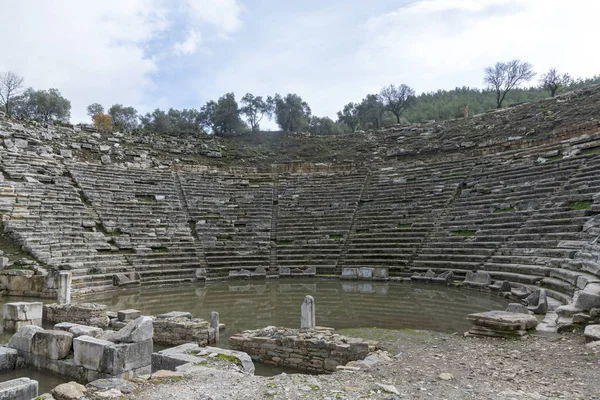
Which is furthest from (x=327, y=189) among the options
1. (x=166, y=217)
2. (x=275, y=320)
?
(x=275, y=320)

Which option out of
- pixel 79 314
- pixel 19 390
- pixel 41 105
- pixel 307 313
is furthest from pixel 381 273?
pixel 41 105

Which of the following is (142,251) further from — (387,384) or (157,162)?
(387,384)

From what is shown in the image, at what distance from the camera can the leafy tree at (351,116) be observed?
1789 inches

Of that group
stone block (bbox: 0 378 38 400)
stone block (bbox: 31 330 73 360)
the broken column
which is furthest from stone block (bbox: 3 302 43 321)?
stone block (bbox: 0 378 38 400)

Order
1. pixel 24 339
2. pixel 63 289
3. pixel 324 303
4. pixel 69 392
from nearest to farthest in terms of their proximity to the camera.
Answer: pixel 69 392, pixel 24 339, pixel 63 289, pixel 324 303

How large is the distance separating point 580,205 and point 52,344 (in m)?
15.3

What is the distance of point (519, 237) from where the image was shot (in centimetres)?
1450

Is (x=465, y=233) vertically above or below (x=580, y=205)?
below

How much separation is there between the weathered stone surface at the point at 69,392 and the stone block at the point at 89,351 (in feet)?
4.29

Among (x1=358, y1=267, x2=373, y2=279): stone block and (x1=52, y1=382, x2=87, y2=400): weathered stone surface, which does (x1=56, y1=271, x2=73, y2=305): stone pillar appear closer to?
(x1=52, y1=382, x2=87, y2=400): weathered stone surface

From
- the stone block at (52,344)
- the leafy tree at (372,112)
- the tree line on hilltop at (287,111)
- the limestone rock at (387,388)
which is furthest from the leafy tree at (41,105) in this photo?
the limestone rock at (387,388)

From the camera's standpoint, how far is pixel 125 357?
A: 636cm

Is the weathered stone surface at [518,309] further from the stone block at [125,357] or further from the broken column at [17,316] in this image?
the broken column at [17,316]

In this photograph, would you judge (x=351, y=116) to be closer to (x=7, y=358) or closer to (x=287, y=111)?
(x=287, y=111)
